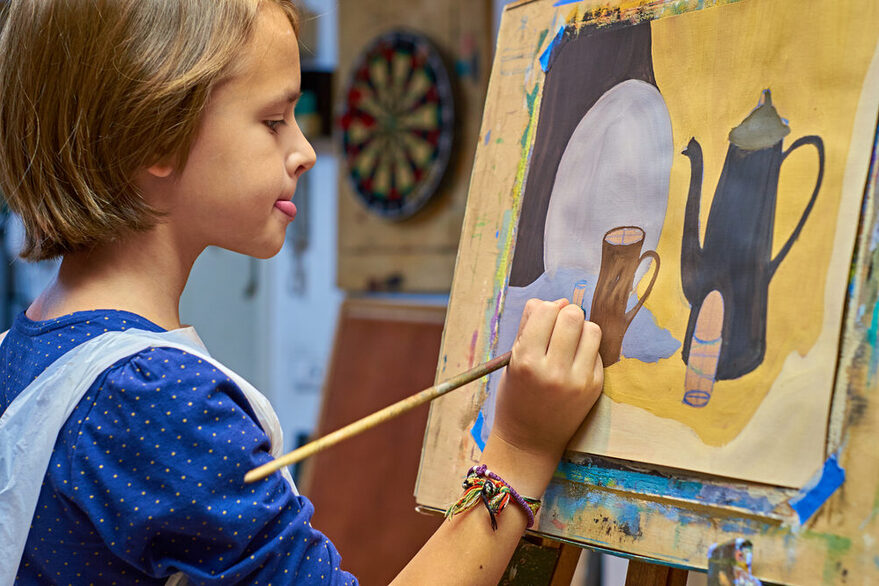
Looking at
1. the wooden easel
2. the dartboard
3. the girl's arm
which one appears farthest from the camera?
the dartboard

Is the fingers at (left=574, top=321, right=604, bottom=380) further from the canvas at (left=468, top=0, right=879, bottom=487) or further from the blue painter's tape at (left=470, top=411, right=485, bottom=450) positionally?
the blue painter's tape at (left=470, top=411, right=485, bottom=450)

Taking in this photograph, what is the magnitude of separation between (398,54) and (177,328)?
1.80 m

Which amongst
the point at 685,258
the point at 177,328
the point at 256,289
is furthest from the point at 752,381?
the point at 256,289

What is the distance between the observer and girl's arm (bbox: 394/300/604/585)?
0.71 meters

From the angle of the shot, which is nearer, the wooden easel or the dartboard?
the wooden easel

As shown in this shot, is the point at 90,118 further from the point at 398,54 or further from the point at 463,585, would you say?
the point at 398,54

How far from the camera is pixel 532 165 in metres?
0.89

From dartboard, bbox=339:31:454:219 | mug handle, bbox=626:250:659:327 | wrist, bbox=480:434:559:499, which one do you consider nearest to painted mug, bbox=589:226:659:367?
mug handle, bbox=626:250:659:327

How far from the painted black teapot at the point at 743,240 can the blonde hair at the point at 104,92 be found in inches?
17.1

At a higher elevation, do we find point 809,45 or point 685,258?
point 809,45

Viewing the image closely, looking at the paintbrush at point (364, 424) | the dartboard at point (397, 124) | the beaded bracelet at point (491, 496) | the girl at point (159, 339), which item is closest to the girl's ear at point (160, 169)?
the girl at point (159, 339)

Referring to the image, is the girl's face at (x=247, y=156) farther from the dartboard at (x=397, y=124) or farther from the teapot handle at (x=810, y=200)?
the dartboard at (x=397, y=124)

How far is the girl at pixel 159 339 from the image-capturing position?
63cm

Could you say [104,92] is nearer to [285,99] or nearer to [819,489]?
[285,99]
